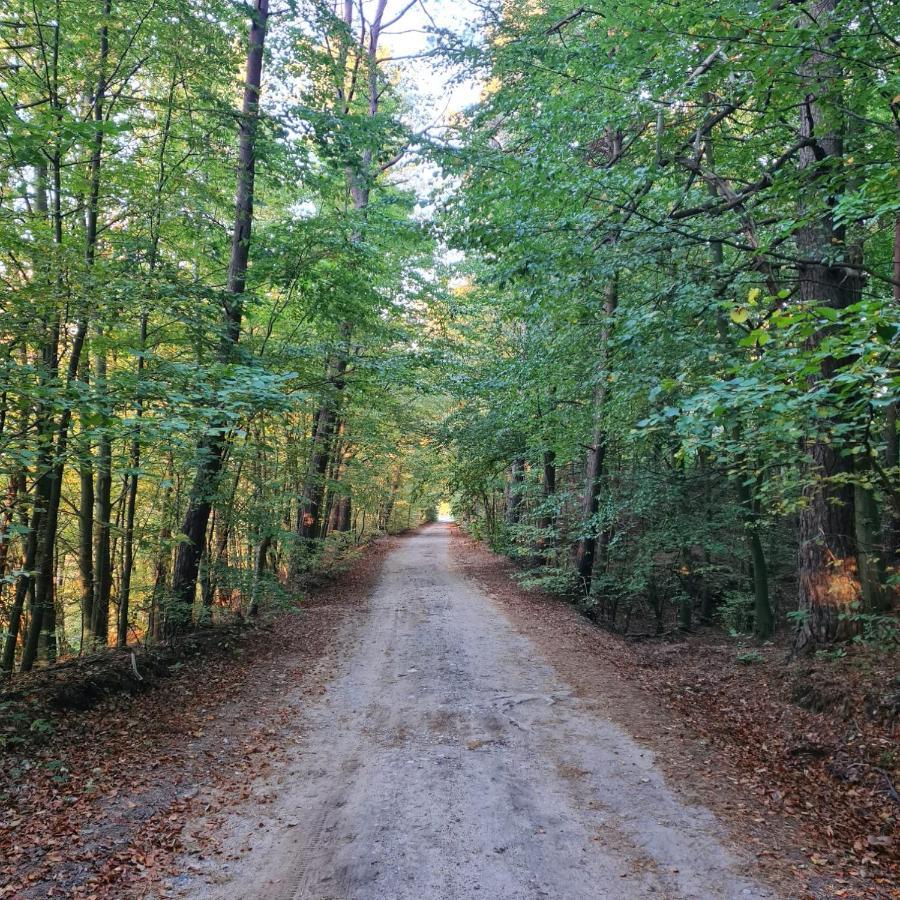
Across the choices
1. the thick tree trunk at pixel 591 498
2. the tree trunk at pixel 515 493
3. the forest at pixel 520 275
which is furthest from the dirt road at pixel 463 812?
the tree trunk at pixel 515 493

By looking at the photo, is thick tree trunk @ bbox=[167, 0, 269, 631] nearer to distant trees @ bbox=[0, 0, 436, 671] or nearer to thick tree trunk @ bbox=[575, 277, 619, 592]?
distant trees @ bbox=[0, 0, 436, 671]

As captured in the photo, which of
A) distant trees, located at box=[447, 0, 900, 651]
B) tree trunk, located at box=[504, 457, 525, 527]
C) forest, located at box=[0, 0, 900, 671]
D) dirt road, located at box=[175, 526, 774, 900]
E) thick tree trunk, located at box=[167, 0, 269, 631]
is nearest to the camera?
dirt road, located at box=[175, 526, 774, 900]

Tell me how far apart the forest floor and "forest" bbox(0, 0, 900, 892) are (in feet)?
6.06

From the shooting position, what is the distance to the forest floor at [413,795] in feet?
11.4

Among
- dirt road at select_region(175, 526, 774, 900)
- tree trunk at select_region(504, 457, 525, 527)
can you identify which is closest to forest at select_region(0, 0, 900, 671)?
dirt road at select_region(175, 526, 774, 900)

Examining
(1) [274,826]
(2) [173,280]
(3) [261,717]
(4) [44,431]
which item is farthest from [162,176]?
(1) [274,826]

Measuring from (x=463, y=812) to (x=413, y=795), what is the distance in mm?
477

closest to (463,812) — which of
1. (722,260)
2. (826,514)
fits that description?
(826,514)

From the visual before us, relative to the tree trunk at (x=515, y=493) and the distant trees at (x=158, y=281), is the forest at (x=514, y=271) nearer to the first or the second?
the distant trees at (x=158, y=281)

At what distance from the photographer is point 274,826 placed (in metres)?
4.07

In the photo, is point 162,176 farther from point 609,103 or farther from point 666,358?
point 666,358

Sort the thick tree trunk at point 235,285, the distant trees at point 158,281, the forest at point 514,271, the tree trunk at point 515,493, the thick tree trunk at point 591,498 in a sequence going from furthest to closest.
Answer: the tree trunk at point 515,493, the thick tree trunk at point 591,498, the thick tree trunk at point 235,285, the distant trees at point 158,281, the forest at point 514,271

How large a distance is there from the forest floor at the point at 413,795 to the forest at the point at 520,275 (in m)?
1.85

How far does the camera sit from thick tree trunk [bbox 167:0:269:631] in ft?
26.5
